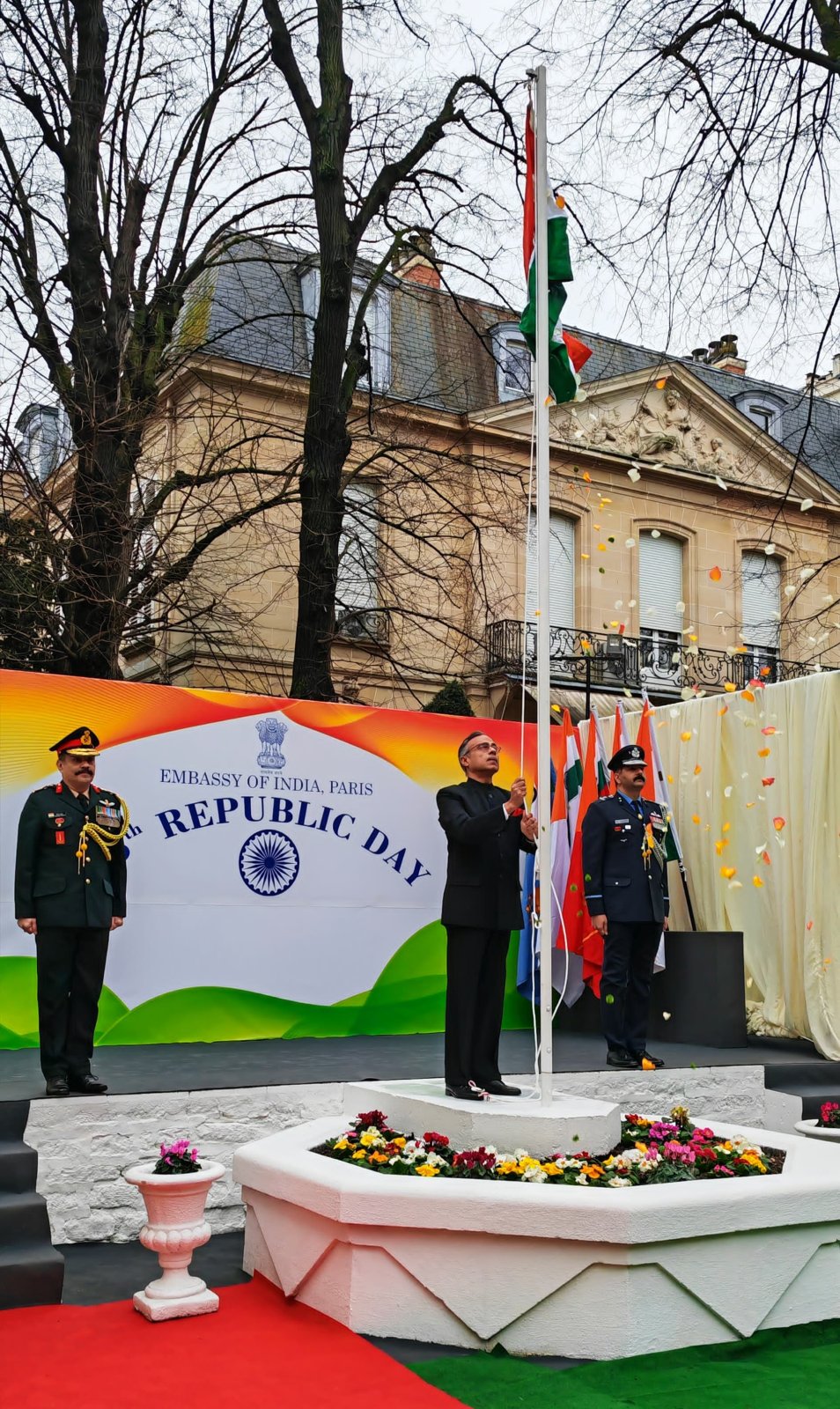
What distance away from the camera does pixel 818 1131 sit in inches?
214

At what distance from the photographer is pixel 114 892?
17.7ft

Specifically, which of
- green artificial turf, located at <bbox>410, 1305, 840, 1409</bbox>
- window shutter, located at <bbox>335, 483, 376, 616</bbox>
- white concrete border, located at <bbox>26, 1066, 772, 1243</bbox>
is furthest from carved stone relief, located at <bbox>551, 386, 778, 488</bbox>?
green artificial turf, located at <bbox>410, 1305, 840, 1409</bbox>

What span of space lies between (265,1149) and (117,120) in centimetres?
862

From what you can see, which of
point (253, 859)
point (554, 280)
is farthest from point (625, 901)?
point (554, 280)

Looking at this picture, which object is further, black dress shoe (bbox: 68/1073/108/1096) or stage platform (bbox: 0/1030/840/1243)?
black dress shoe (bbox: 68/1073/108/1096)

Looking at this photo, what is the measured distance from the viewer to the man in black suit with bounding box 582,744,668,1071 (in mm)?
6551

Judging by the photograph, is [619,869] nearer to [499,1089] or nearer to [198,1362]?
[499,1089]

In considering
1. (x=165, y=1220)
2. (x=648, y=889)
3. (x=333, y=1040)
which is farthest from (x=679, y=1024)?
(x=165, y=1220)

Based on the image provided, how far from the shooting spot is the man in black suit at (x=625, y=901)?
6551 millimetres

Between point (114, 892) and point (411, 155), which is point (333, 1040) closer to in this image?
point (114, 892)

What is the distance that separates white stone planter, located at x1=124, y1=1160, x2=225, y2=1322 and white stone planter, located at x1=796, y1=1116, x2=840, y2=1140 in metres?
2.76

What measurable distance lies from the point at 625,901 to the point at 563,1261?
3.10 metres

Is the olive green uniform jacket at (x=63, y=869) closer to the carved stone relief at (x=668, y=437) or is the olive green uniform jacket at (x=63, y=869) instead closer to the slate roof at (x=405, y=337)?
the slate roof at (x=405, y=337)

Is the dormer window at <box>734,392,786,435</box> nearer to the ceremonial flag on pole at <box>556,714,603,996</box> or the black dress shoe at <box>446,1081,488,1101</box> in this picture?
the ceremonial flag on pole at <box>556,714,603,996</box>
